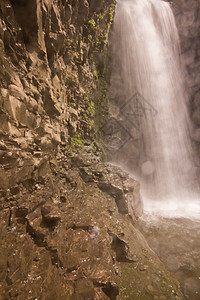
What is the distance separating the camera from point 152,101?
403 inches

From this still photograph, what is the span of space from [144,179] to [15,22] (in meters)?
8.91

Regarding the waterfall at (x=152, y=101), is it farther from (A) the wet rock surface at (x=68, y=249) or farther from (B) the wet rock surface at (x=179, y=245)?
(A) the wet rock surface at (x=68, y=249)

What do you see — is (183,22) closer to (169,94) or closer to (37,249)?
(169,94)

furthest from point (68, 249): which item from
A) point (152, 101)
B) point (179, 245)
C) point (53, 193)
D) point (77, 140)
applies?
point (152, 101)

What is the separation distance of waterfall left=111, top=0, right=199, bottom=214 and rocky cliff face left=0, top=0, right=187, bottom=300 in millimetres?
4286

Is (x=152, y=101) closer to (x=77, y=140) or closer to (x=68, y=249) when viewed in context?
(x=77, y=140)

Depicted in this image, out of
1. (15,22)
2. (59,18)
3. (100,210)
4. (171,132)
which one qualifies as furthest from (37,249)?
(171,132)

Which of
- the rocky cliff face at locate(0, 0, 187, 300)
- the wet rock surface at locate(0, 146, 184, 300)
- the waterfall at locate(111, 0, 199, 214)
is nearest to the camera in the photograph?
the wet rock surface at locate(0, 146, 184, 300)

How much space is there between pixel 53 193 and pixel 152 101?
935 centimetres

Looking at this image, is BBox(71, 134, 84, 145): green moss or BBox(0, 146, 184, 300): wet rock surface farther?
BBox(71, 134, 84, 145): green moss

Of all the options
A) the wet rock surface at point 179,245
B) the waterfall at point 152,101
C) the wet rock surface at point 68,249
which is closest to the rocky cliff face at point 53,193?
the wet rock surface at point 68,249

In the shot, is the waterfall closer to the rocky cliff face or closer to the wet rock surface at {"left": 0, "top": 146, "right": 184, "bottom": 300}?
the rocky cliff face

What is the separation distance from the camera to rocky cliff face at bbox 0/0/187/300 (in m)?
2.23

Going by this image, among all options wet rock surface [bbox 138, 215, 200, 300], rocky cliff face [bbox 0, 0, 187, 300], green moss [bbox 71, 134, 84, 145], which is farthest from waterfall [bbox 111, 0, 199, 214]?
rocky cliff face [bbox 0, 0, 187, 300]
